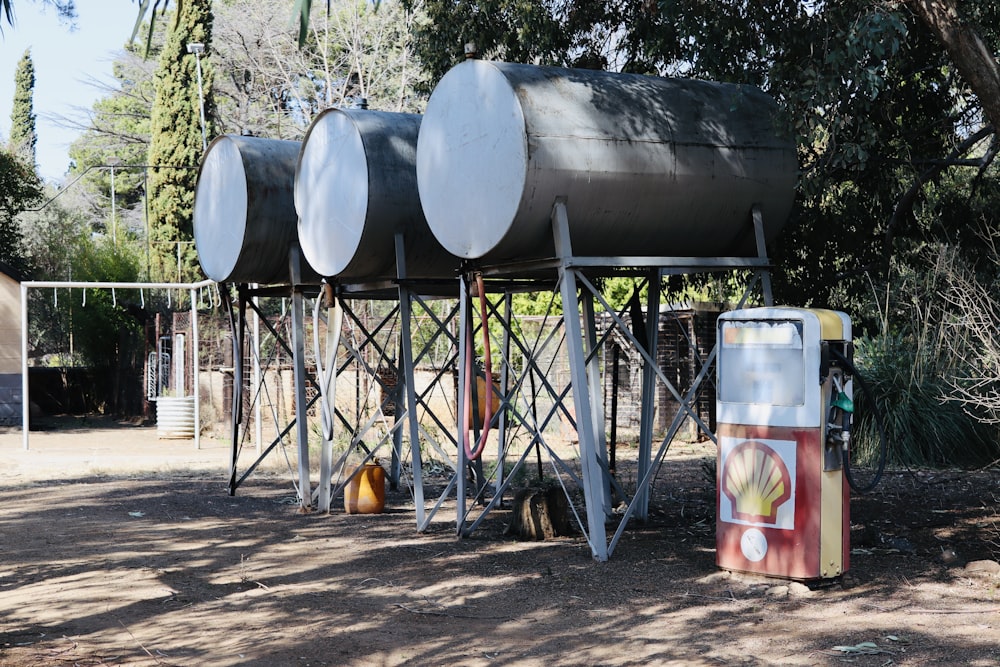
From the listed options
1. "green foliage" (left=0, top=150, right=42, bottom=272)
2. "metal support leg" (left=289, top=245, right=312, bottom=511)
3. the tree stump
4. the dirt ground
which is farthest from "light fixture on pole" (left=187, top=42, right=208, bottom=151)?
the tree stump

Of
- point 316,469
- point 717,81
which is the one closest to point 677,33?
point 717,81

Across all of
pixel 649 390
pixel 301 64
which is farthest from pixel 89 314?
pixel 649 390

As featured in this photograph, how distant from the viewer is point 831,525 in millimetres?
7680

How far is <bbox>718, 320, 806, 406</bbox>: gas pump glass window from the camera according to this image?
25.4 feet

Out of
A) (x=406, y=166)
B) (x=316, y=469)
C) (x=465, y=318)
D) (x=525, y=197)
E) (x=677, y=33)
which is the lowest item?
(x=316, y=469)

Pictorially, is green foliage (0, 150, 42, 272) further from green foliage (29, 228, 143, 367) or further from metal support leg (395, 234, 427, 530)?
metal support leg (395, 234, 427, 530)

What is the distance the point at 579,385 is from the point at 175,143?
88.6ft

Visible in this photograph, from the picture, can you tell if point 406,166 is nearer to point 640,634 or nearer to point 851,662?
point 640,634

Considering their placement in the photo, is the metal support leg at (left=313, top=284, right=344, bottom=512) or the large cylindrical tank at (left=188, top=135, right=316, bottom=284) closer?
the metal support leg at (left=313, top=284, right=344, bottom=512)

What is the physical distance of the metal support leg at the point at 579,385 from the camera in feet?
29.1

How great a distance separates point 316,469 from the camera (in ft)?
61.0

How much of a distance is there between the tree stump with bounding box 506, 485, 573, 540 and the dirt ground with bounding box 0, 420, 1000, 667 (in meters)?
0.25

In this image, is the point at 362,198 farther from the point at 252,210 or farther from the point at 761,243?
the point at 761,243

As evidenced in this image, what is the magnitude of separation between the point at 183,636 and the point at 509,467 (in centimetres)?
867
